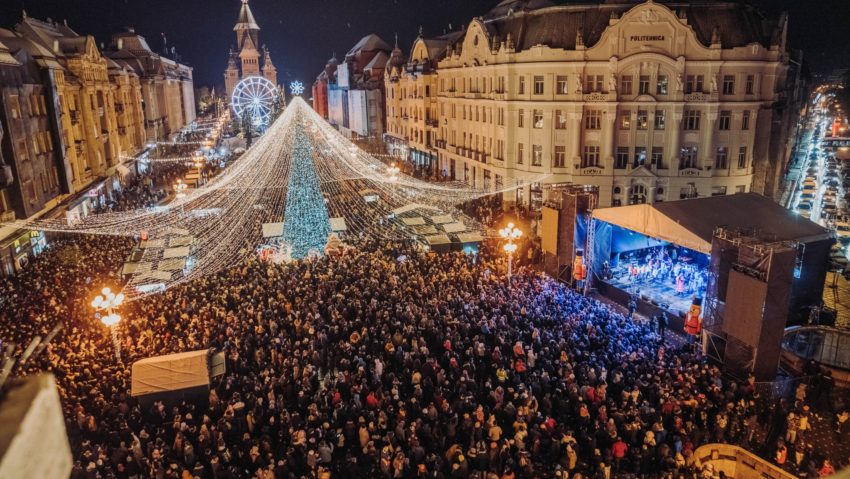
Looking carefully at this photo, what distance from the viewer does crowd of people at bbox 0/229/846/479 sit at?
453 inches

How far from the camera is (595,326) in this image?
1691 cm

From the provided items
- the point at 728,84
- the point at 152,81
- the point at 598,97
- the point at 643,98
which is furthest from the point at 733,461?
the point at 152,81

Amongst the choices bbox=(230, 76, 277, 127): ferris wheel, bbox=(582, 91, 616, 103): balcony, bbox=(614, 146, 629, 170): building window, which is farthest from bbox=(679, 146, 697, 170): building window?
bbox=(230, 76, 277, 127): ferris wheel

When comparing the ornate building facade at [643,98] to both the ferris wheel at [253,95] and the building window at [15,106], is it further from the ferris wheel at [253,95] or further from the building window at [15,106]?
the ferris wheel at [253,95]

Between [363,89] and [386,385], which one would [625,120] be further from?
[363,89]

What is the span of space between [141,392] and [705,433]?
1305cm

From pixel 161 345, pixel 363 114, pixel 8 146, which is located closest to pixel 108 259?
pixel 8 146

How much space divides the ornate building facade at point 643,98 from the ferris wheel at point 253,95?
30.4 m

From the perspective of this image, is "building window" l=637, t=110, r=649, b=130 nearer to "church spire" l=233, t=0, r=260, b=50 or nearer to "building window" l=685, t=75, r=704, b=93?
"building window" l=685, t=75, r=704, b=93

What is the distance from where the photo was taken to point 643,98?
32.0m

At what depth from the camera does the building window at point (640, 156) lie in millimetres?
33094

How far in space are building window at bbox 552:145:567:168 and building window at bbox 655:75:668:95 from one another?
20.0ft

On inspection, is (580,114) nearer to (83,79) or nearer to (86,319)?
(86,319)

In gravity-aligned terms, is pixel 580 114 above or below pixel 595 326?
above
